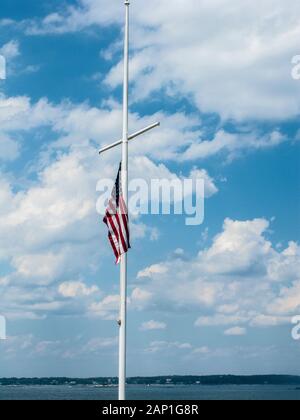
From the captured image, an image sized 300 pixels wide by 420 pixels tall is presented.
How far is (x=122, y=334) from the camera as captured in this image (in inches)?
731

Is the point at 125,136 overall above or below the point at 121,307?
above

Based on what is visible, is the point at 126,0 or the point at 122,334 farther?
the point at 126,0

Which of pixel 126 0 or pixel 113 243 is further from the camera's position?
pixel 126 0

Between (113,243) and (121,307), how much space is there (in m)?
2.01
